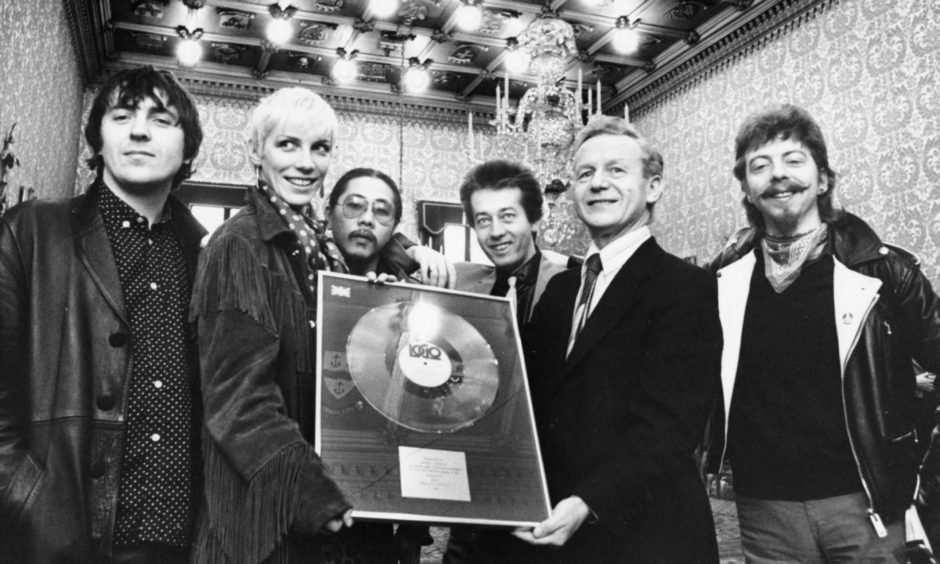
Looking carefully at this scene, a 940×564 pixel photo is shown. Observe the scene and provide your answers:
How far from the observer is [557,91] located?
487 cm

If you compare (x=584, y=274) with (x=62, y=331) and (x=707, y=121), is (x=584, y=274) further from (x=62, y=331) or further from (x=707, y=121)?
(x=707, y=121)

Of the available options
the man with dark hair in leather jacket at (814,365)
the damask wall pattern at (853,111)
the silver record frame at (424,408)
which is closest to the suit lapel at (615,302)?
the silver record frame at (424,408)

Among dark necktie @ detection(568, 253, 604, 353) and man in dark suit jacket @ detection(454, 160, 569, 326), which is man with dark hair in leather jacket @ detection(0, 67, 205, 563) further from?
man in dark suit jacket @ detection(454, 160, 569, 326)

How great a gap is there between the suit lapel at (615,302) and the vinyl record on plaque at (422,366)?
205 millimetres

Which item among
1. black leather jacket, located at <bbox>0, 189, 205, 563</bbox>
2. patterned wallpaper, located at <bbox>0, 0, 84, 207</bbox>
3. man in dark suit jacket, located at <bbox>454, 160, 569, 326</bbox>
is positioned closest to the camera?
black leather jacket, located at <bbox>0, 189, 205, 563</bbox>

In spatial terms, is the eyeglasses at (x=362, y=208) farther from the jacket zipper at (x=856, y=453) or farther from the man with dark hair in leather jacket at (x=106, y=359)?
the jacket zipper at (x=856, y=453)

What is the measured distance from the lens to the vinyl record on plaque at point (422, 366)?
1610mm

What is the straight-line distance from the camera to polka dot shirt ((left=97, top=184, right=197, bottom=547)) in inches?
62.9

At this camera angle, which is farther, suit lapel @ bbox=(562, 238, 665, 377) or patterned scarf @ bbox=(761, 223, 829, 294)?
patterned scarf @ bbox=(761, 223, 829, 294)

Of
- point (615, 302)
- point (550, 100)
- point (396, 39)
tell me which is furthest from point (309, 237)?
point (396, 39)

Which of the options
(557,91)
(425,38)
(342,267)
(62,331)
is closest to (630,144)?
(342,267)

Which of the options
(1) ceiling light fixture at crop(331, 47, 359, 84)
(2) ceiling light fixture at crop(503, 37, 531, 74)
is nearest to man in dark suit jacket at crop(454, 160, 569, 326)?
(2) ceiling light fixture at crop(503, 37, 531, 74)

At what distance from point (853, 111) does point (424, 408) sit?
18.6 ft

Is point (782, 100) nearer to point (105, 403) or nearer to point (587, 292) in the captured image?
point (587, 292)
